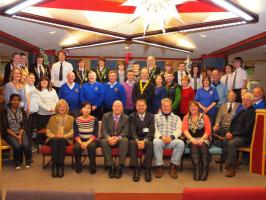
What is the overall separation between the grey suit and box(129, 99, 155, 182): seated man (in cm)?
9

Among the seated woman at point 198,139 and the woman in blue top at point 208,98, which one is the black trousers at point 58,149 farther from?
the woman in blue top at point 208,98

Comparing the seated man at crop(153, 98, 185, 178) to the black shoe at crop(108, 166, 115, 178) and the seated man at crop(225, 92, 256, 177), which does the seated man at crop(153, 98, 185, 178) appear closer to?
the black shoe at crop(108, 166, 115, 178)

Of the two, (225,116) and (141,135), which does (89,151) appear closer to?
(141,135)

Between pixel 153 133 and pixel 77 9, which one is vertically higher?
pixel 77 9

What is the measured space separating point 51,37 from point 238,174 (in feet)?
20.6

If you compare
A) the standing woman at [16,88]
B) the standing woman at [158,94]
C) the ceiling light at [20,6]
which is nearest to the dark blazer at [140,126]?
the standing woman at [158,94]

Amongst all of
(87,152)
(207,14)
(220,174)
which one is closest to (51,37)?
(207,14)

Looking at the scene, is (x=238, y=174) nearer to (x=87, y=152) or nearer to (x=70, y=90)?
(x=87, y=152)

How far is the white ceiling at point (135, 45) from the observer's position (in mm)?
7094

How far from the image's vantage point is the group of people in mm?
4824

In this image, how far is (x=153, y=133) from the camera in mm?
4992

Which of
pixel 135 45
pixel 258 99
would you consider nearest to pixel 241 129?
pixel 258 99

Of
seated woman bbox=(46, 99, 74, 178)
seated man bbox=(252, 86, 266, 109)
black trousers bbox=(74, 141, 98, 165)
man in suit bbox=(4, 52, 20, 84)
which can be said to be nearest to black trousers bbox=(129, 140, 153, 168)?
black trousers bbox=(74, 141, 98, 165)

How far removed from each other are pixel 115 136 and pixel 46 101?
5.02ft
